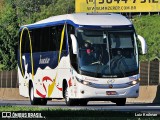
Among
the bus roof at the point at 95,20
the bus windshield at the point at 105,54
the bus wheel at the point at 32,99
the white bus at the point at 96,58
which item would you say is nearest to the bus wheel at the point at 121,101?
the white bus at the point at 96,58

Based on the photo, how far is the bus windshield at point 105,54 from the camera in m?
35.7

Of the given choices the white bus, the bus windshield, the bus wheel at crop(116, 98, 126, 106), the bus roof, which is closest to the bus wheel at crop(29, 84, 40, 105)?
the white bus

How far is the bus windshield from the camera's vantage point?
35.7 metres

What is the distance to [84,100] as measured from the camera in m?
37.9

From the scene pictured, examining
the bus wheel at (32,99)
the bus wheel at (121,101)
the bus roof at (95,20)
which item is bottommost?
the bus wheel at (32,99)

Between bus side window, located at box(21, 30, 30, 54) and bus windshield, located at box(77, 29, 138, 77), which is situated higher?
bus windshield, located at box(77, 29, 138, 77)

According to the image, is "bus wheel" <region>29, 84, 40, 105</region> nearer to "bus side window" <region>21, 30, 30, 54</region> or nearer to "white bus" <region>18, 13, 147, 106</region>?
"bus side window" <region>21, 30, 30, 54</region>

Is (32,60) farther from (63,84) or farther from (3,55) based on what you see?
(3,55)

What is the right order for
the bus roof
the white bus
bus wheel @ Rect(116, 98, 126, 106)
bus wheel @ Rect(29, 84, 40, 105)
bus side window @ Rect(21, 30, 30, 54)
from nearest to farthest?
1. the white bus
2. the bus roof
3. bus wheel @ Rect(116, 98, 126, 106)
4. bus wheel @ Rect(29, 84, 40, 105)
5. bus side window @ Rect(21, 30, 30, 54)

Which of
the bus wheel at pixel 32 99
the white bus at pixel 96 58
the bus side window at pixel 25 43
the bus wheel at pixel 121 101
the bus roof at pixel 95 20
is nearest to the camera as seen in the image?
the white bus at pixel 96 58

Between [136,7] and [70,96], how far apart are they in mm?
111764

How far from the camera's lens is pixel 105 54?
35781 millimetres

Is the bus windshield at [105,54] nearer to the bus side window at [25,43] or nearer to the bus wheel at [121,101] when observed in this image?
the bus wheel at [121,101]

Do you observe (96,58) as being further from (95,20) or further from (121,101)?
(121,101)
